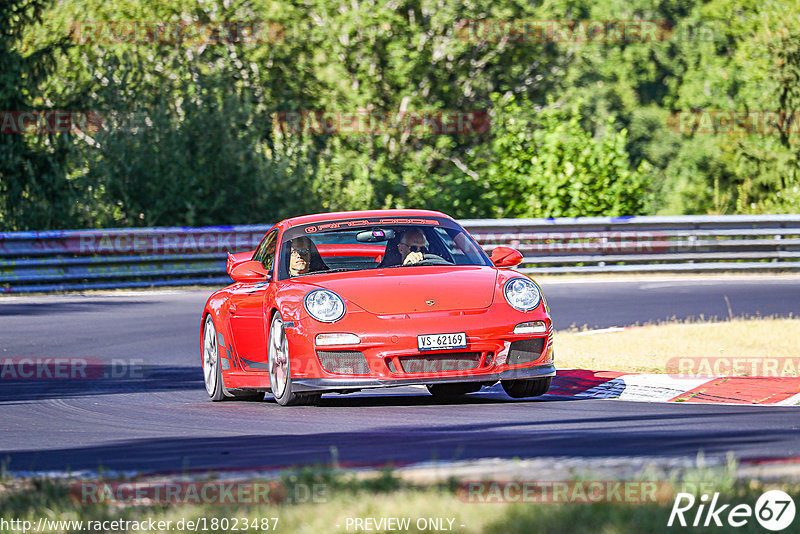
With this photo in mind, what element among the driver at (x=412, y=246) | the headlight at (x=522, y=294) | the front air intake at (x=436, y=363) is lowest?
the front air intake at (x=436, y=363)

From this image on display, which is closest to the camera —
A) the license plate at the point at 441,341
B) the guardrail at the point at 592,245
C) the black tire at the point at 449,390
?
the license plate at the point at 441,341

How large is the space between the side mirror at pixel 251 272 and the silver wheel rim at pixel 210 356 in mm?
962

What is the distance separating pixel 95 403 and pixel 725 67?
54.3m

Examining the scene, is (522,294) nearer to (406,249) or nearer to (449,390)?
(406,249)

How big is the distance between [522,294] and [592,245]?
16.4 m

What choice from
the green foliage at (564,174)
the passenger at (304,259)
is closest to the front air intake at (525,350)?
the passenger at (304,259)

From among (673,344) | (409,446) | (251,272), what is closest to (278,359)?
(251,272)

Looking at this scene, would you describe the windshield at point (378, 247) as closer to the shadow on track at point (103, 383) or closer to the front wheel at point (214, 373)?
the front wheel at point (214, 373)

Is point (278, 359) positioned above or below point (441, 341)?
below

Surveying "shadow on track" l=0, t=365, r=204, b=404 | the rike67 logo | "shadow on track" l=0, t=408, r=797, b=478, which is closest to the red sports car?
"shadow on track" l=0, t=408, r=797, b=478

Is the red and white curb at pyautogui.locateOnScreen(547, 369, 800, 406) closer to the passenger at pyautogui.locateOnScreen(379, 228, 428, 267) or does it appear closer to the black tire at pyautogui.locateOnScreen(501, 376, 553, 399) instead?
the black tire at pyautogui.locateOnScreen(501, 376, 553, 399)

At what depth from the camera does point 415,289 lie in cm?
968

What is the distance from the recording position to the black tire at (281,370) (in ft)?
31.9

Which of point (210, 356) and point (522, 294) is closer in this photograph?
point (522, 294)
